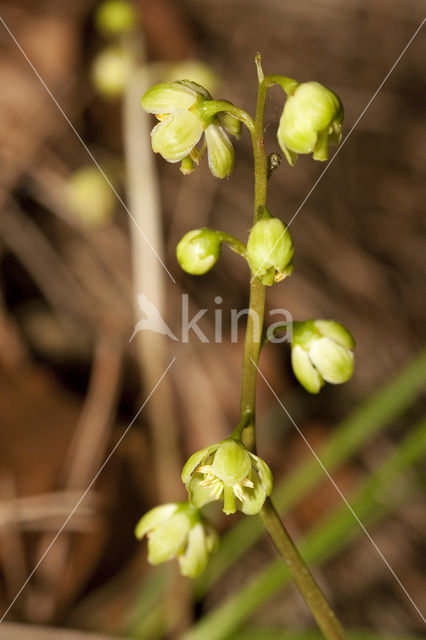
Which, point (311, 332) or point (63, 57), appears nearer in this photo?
point (311, 332)

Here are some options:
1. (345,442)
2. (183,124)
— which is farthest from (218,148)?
(345,442)

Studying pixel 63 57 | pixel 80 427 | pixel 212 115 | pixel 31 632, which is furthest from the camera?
pixel 63 57

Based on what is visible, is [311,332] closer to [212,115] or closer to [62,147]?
[212,115]

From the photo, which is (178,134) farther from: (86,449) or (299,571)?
(86,449)

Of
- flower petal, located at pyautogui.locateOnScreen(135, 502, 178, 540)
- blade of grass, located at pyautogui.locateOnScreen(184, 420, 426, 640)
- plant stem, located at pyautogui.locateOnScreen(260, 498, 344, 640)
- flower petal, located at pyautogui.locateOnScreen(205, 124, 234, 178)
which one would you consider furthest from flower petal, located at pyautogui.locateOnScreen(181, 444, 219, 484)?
blade of grass, located at pyautogui.locateOnScreen(184, 420, 426, 640)

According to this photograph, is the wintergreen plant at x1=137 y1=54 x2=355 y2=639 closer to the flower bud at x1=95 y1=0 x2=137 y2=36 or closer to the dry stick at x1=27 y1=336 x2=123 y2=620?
the dry stick at x1=27 y1=336 x2=123 y2=620

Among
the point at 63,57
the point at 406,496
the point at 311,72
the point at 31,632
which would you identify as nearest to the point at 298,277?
the point at 406,496
